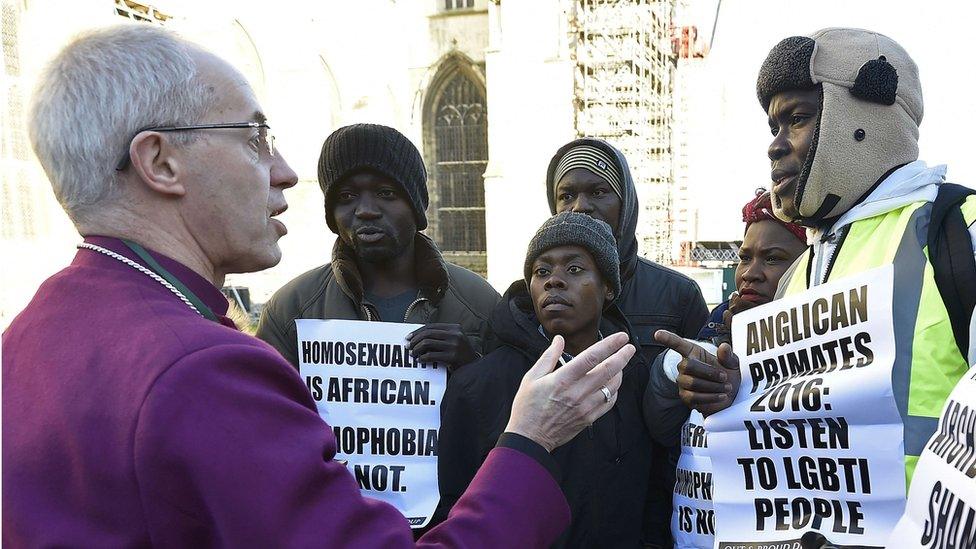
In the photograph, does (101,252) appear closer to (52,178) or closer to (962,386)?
(52,178)

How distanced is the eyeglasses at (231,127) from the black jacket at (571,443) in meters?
1.33

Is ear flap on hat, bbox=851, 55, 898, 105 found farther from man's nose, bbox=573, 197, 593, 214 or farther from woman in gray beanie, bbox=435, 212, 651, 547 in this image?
man's nose, bbox=573, 197, 593, 214

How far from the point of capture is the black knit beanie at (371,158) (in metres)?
3.11

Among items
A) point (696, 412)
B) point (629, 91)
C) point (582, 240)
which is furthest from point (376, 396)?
point (629, 91)

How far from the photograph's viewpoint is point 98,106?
1.35 meters

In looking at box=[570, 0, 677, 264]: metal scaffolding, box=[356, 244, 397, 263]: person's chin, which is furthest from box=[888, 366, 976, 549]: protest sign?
box=[570, 0, 677, 264]: metal scaffolding

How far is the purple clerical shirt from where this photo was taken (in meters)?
1.13

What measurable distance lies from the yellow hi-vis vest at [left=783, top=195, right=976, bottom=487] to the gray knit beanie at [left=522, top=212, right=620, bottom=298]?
3.40ft

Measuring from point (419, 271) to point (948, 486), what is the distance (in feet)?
7.56

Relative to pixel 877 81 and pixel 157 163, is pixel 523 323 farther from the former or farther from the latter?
pixel 157 163

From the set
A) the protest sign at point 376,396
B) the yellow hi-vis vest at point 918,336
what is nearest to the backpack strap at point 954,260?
the yellow hi-vis vest at point 918,336

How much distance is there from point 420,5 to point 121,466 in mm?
24142

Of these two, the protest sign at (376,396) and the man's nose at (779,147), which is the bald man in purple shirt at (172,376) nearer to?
the man's nose at (779,147)

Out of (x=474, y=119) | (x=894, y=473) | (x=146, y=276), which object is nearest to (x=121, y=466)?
(x=146, y=276)
